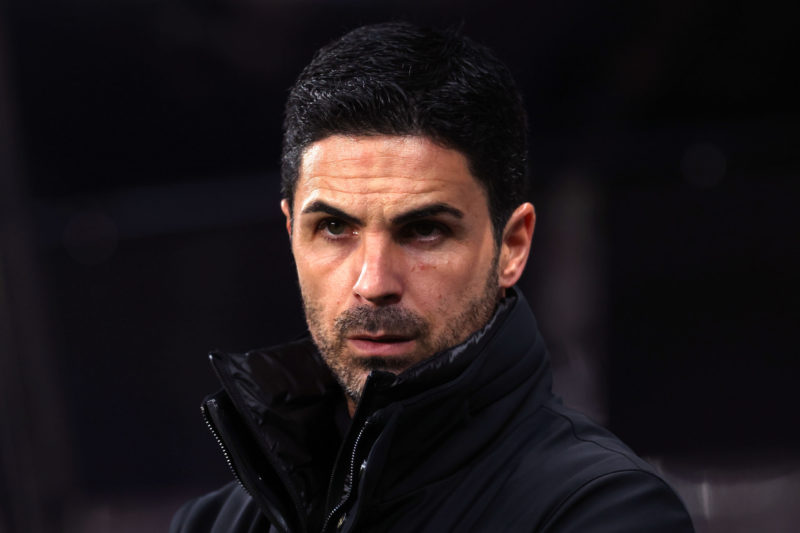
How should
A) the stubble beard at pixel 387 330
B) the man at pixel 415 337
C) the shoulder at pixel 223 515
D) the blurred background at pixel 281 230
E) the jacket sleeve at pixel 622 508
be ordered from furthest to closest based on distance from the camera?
the blurred background at pixel 281 230 < the shoulder at pixel 223 515 < the stubble beard at pixel 387 330 < the man at pixel 415 337 < the jacket sleeve at pixel 622 508

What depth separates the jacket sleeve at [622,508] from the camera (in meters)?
1.70

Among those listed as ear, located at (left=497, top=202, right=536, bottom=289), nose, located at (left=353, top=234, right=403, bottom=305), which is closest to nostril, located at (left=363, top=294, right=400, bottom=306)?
nose, located at (left=353, top=234, right=403, bottom=305)

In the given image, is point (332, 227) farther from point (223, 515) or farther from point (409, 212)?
point (223, 515)

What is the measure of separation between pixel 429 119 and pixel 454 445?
0.64 meters

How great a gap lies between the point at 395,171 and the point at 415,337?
328 mm

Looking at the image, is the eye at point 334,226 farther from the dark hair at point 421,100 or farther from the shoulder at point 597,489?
the shoulder at point 597,489

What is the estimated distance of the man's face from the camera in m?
1.98

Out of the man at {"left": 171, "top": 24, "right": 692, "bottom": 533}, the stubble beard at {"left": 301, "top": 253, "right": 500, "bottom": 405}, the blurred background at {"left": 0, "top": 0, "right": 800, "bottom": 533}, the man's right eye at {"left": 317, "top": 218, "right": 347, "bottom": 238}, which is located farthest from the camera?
the blurred background at {"left": 0, "top": 0, "right": 800, "bottom": 533}

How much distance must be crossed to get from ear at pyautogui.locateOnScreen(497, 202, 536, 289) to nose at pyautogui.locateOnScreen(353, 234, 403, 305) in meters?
0.28

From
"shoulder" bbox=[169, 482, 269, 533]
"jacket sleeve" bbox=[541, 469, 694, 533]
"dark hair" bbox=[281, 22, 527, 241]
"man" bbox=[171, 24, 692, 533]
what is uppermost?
"dark hair" bbox=[281, 22, 527, 241]

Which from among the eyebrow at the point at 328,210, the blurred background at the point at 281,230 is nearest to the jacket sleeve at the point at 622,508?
the eyebrow at the point at 328,210

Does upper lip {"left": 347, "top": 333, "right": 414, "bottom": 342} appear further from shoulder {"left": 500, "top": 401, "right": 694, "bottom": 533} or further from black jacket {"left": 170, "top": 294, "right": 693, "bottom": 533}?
shoulder {"left": 500, "top": 401, "right": 694, "bottom": 533}

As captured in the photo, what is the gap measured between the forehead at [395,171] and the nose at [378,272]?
0.30ft

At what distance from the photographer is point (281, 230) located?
510 cm
